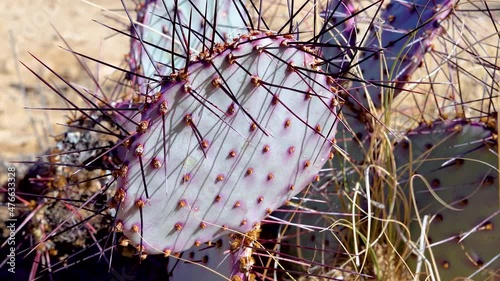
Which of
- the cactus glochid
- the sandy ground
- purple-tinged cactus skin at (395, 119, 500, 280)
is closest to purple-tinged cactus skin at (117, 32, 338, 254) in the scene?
the cactus glochid

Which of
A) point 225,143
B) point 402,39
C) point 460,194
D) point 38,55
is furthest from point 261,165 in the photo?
point 38,55

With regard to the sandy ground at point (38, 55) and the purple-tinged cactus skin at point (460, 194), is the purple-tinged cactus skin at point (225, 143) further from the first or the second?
the sandy ground at point (38, 55)

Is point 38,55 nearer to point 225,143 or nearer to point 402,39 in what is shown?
point 402,39

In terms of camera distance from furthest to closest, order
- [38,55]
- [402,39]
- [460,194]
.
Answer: [38,55], [402,39], [460,194]

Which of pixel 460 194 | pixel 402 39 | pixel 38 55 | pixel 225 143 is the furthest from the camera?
pixel 38 55

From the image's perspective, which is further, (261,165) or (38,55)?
(38,55)

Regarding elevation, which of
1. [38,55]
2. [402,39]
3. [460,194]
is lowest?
[38,55]

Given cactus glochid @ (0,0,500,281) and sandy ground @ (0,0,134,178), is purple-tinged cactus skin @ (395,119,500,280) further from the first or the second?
sandy ground @ (0,0,134,178)
